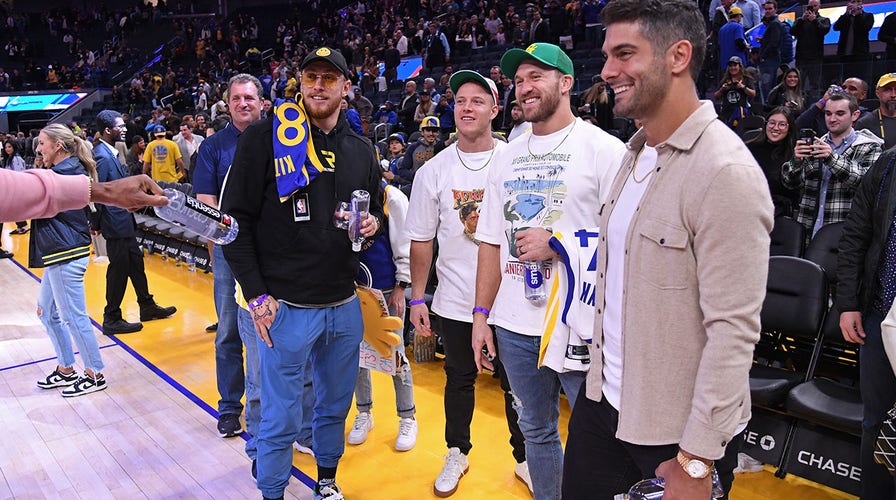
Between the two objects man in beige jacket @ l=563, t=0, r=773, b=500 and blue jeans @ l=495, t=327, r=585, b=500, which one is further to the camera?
blue jeans @ l=495, t=327, r=585, b=500

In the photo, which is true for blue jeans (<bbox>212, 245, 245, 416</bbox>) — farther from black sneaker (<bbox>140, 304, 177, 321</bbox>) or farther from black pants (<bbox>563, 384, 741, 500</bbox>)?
black sneaker (<bbox>140, 304, 177, 321</bbox>)

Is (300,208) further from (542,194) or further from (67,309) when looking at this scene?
(67,309)

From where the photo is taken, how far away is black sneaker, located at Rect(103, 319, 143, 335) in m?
5.81

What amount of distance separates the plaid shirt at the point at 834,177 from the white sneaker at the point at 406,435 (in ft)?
9.15

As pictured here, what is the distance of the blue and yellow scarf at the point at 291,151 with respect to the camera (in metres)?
2.49

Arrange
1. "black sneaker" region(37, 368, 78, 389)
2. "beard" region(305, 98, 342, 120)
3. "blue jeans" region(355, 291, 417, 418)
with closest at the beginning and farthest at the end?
1. "beard" region(305, 98, 342, 120)
2. "blue jeans" region(355, 291, 417, 418)
3. "black sneaker" region(37, 368, 78, 389)

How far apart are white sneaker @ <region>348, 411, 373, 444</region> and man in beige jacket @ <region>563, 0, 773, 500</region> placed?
231cm

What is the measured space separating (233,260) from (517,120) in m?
5.47

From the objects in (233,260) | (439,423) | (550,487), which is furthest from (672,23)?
(439,423)

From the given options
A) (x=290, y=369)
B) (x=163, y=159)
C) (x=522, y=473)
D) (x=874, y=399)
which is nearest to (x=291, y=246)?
(x=290, y=369)

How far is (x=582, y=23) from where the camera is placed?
1226cm

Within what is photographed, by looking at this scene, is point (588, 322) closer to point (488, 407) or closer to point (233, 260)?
point (233, 260)

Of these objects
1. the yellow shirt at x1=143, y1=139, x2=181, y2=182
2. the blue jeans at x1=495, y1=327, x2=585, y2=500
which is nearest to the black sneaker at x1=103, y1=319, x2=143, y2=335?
the yellow shirt at x1=143, y1=139, x2=181, y2=182

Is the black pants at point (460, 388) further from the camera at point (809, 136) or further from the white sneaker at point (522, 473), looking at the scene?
the camera at point (809, 136)
